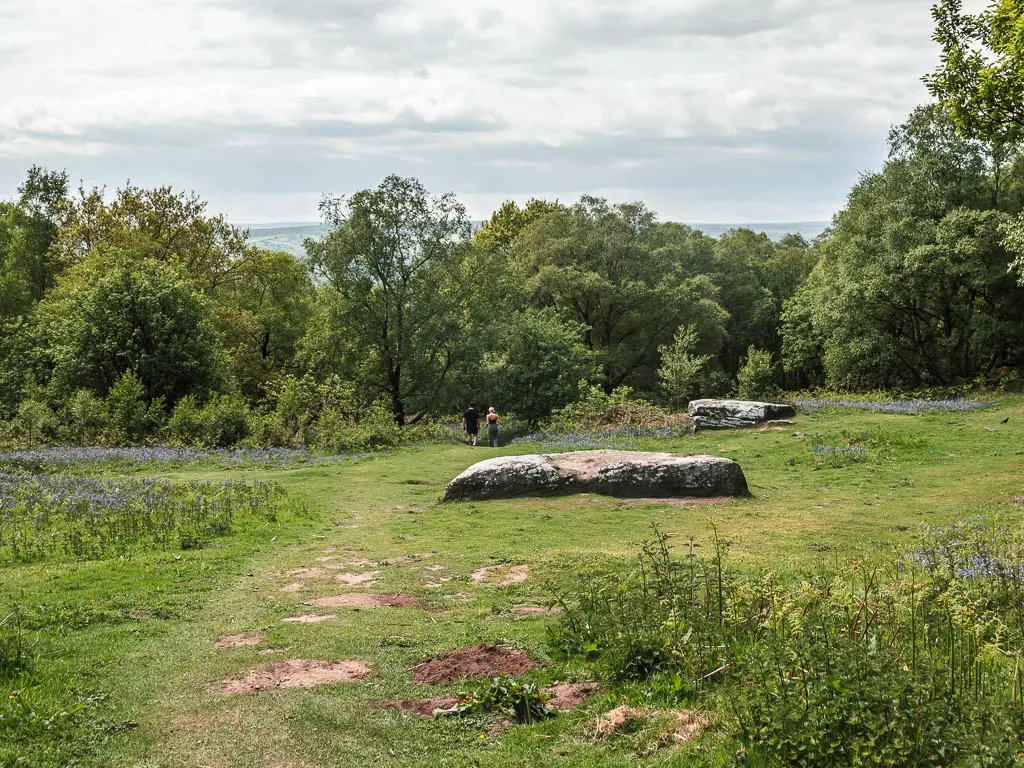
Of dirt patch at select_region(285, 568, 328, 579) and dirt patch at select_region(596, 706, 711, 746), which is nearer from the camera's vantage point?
dirt patch at select_region(596, 706, 711, 746)

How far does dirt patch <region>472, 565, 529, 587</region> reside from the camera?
11.4m

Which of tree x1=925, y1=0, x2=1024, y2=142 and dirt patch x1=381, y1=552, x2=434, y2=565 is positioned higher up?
tree x1=925, y1=0, x2=1024, y2=142

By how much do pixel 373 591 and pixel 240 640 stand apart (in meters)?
2.53

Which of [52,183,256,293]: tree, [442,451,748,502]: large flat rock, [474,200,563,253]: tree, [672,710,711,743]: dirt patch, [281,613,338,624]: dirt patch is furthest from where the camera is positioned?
[474,200,563,253]: tree

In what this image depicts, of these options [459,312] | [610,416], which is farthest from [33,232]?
[610,416]

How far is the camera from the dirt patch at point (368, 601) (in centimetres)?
1040

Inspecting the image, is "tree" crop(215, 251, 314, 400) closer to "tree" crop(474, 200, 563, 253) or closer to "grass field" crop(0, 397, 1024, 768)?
"tree" crop(474, 200, 563, 253)

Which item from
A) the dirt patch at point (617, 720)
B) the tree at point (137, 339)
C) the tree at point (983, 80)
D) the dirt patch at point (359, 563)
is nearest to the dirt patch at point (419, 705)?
the dirt patch at point (617, 720)

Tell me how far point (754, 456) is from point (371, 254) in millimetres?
21006

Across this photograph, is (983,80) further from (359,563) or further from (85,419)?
(85,419)

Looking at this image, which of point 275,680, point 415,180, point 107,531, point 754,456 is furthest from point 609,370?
point 275,680

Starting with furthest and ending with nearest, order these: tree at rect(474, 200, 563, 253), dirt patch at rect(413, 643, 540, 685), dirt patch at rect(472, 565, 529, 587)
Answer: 1. tree at rect(474, 200, 563, 253)
2. dirt patch at rect(472, 565, 529, 587)
3. dirt patch at rect(413, 643, 540, 685)

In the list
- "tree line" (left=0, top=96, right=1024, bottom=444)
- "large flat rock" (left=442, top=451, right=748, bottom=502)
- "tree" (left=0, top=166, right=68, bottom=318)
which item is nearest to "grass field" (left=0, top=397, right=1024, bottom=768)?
"large flat rock" (left=442, top=451, right=748, bottom=502)

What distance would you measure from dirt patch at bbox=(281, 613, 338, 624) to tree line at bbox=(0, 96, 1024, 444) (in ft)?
70.7
